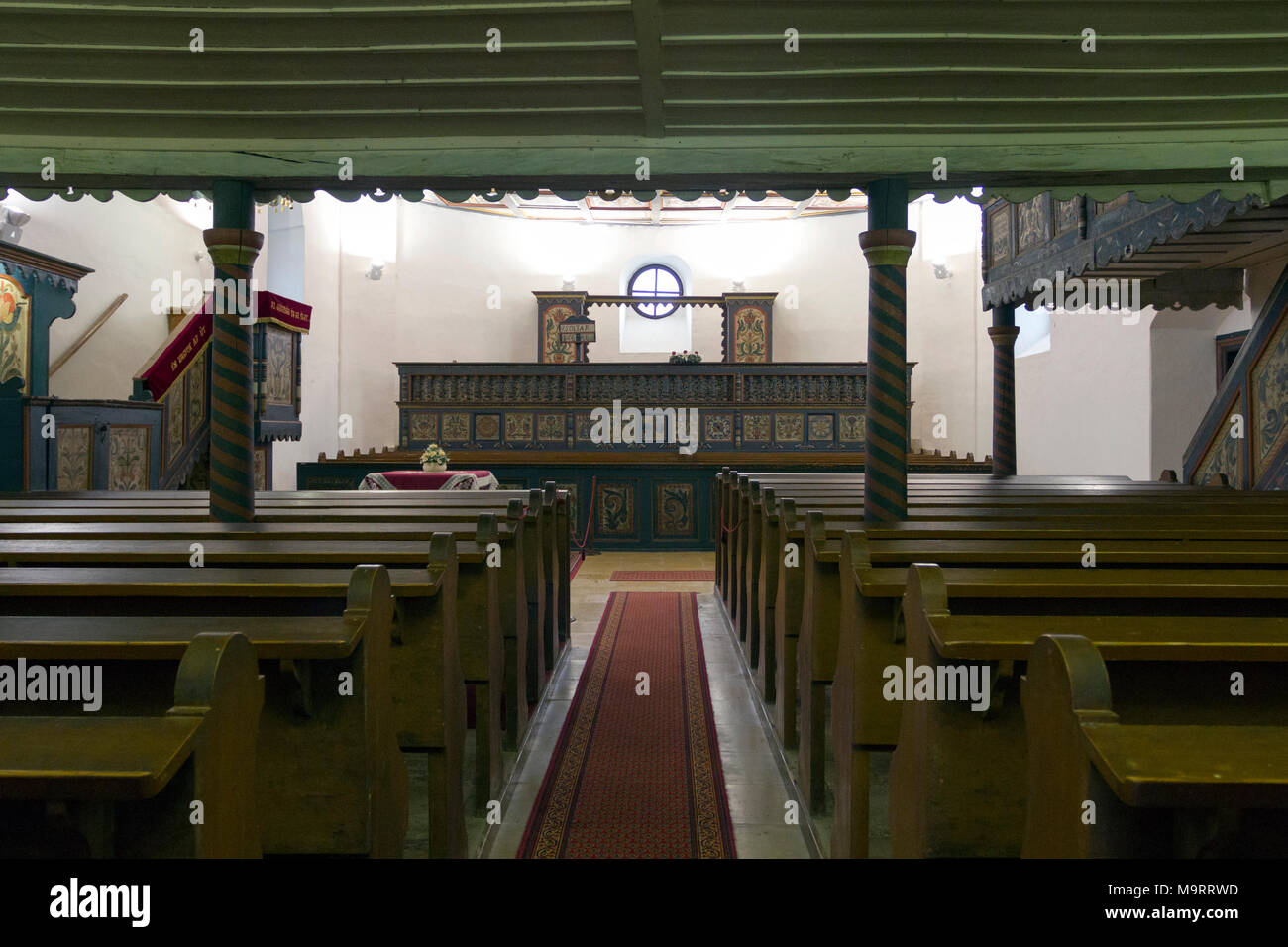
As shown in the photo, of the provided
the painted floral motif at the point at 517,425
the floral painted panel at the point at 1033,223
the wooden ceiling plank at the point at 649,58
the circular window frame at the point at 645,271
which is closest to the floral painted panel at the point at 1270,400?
the floral painted panel at the point at 1033,223

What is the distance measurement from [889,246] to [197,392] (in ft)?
21.6

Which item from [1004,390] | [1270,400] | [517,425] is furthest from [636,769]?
[517,425]

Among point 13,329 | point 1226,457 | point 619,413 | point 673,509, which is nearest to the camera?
point 1226,457

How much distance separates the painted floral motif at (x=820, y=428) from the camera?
11.3m

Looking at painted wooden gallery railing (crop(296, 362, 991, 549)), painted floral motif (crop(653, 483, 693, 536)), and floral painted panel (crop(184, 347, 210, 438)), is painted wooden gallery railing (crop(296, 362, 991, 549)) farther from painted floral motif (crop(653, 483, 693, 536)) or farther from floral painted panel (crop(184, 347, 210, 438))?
floral painted panel (crop(184, 347, 210, 438))

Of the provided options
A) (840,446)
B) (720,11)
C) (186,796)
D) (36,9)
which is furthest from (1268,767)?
(840,446)

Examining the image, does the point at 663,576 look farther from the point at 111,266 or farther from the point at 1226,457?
the point at 111,266

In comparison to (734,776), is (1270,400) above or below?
above

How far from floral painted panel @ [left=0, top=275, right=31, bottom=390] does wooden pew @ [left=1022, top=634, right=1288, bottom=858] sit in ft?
25.2

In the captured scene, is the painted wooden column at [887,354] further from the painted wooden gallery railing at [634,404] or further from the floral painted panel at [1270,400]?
the painted wooden gallery railing at [634,404]

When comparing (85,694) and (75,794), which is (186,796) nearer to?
(75,794)

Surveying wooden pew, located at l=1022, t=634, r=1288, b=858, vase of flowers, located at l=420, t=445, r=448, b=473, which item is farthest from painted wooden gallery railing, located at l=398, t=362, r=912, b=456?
wooden pew, located at l=1022, t=634, r=1288, b=858

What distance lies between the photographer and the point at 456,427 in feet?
37.3

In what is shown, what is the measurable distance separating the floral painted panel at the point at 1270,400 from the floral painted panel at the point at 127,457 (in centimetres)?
837
